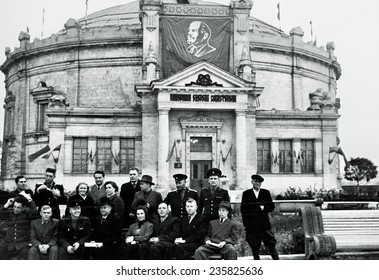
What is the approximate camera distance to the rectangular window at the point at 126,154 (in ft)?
124

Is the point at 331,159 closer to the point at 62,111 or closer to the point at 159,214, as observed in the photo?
the point at 62,111

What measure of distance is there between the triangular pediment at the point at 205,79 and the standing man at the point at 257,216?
928 inches

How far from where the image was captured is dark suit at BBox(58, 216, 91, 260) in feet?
38.8

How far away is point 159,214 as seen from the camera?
1257cm

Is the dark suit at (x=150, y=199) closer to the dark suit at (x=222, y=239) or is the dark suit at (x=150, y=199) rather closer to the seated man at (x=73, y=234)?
the seated man at (x=73, y=234)

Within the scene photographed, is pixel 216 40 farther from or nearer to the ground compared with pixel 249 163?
farther from the ground

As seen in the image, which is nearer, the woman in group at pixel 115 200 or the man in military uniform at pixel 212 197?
the man in military uniform at pixel 212 197

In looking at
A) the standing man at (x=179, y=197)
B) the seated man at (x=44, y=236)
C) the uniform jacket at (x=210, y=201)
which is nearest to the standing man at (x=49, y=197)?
the seated man at (x=44, y=236)

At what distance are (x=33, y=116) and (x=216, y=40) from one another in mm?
18803

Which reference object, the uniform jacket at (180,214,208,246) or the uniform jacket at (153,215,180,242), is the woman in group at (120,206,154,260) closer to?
the uniform jacket at (153,215,180,242)

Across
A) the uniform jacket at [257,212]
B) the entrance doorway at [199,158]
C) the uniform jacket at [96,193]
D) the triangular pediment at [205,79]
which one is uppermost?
the triangular pediment at [205,79]

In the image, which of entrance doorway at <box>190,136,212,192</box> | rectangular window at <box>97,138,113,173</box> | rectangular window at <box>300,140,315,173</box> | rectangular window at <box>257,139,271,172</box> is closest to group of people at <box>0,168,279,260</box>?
entrance doorway at <box>190,136,212,192</box>

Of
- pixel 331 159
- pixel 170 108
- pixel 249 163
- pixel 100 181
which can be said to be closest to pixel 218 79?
pixel 170 108

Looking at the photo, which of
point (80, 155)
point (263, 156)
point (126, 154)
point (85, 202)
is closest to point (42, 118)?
point (80, 155)
